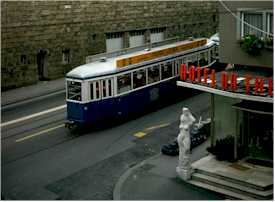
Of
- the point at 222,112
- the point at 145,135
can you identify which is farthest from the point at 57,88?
the point at 222,112

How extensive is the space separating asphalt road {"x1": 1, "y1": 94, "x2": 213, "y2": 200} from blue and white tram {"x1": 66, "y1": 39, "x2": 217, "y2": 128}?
72 centimetres

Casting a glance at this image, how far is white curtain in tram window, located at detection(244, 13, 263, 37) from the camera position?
1988 cm

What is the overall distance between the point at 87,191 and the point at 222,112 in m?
5.95

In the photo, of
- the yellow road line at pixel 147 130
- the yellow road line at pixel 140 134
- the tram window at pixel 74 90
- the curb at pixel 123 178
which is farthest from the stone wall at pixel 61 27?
the curb at pixel 123 178

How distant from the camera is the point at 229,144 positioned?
65.7ft

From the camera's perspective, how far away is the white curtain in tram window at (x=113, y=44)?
3989cm

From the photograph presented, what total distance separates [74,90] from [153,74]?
4.76m

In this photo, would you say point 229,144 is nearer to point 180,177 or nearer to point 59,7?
point 180,177

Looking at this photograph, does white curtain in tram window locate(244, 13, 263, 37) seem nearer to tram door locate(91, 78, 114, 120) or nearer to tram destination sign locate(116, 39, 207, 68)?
tram destination sign locate(116, 39, 207, 68)

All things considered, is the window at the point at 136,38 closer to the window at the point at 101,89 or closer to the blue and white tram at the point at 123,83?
the blue and white tram at the point at 123,83

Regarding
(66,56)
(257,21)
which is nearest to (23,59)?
(66,56)

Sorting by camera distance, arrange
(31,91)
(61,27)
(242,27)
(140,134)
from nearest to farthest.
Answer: (242,27), (140,134), (31,91), (61,27)

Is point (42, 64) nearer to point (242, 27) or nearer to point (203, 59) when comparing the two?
point (203, 59)

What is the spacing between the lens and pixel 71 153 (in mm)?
22047
